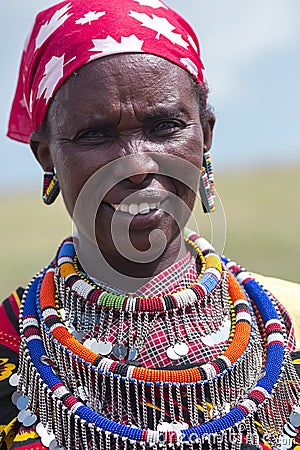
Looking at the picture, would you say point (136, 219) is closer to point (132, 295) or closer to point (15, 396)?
point (132, 295)

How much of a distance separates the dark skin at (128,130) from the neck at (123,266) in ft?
0.29

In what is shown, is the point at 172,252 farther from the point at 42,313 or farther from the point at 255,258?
the point at 255,258

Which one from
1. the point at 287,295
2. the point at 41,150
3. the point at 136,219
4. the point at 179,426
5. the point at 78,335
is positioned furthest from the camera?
the point at 287,295

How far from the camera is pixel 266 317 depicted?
2.52 meters

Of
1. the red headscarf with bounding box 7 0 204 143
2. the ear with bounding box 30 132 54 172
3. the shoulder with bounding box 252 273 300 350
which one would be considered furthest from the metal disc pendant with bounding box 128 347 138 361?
the red headscarf with bounding box 7 0 204 143

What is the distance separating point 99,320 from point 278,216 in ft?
53.5

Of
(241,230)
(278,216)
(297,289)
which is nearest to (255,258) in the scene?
(241,230)

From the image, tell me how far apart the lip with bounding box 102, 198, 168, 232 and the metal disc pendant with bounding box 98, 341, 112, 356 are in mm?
389

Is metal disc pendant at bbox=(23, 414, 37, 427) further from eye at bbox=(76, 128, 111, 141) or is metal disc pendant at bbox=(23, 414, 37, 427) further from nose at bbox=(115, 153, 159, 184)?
eye at bbox=(76, 128, 111, 141)

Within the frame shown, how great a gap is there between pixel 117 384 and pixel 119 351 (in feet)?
0.49

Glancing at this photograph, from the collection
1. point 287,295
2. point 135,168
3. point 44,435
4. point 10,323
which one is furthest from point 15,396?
point 287,295

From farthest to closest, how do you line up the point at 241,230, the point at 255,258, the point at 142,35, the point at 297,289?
the point at 241,230, the point at 255,258, the point at 297,289, the point at 142,35

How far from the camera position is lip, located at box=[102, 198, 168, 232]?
230cm

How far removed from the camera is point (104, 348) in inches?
92.7
